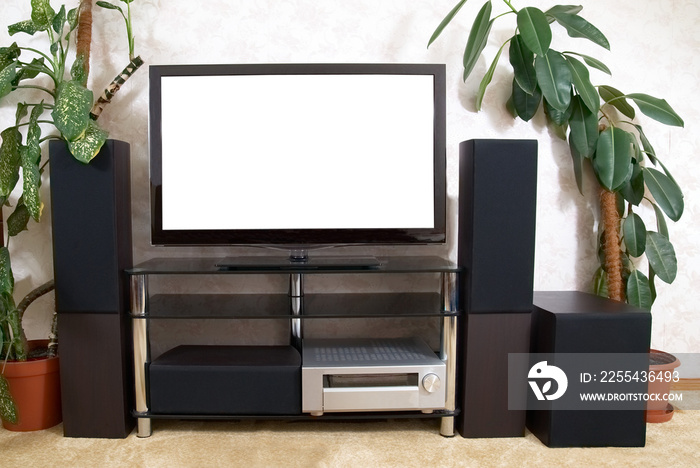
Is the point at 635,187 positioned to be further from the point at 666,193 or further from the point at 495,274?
the point at 495,274

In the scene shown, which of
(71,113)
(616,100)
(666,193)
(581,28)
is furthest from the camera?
(616,100)

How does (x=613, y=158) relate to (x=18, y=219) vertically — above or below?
above

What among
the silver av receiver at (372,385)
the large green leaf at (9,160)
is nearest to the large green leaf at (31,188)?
the large green leaf at (9,160)

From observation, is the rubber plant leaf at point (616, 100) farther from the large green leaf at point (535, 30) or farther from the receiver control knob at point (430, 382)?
the receiver control knob at point (430, 382)

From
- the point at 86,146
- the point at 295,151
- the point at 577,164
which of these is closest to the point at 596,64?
the point at 577,164

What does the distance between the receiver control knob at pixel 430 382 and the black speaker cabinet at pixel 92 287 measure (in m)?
1.09

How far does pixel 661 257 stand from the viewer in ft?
7.11

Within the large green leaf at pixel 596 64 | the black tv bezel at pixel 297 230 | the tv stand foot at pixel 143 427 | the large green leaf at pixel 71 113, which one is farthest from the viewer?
the large green leaf at pixel 596 64

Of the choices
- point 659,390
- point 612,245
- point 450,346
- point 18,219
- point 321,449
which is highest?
point 18,219

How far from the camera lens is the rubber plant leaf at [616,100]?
2.23 meters

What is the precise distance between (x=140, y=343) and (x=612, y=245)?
1907mm

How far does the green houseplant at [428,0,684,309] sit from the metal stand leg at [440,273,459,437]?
2.49 feet

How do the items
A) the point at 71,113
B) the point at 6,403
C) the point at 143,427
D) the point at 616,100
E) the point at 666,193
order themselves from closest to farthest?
the point at 71,113 < the point at 6,403 < the point at 143,427 < the point at 666,193 < the point at 616,100

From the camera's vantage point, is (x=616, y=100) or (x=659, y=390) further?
(x=616, y=100)
